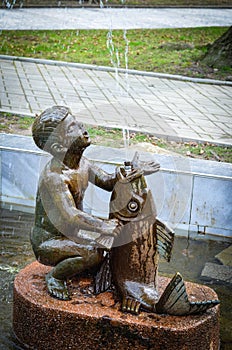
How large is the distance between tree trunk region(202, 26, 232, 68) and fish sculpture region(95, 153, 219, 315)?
9229 mm

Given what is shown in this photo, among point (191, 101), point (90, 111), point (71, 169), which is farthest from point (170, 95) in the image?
point (71, 169)

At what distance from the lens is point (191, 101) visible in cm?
1084

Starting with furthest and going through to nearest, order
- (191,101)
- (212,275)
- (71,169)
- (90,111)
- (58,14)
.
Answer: (58,14) < (191,101) < (90,111) < (212,275) < (71,169)

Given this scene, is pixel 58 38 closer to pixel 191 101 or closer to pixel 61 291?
pixel 191 101

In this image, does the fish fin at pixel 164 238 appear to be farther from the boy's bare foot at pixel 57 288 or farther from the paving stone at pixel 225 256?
the paving stone at pixel 225 256

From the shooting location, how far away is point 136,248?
15.2 ft

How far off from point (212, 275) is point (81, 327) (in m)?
1.89

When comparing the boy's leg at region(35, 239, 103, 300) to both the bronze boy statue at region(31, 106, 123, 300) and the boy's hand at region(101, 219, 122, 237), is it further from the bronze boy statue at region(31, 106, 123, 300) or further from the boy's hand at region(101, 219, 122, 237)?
the boy's hand at region(101, 219, 122, 237)

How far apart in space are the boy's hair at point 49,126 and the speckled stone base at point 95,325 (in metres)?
1.03

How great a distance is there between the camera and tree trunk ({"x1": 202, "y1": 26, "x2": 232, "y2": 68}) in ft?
44.1

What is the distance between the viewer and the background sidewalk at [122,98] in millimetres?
9375

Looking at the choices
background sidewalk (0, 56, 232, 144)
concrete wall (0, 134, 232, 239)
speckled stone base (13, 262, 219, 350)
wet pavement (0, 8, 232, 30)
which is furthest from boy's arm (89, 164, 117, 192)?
wet pavement (0, 8, 232, 30)

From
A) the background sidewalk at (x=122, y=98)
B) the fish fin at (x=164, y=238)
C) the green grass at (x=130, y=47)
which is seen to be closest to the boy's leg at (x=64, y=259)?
the fish fin at (x=164, y=238)

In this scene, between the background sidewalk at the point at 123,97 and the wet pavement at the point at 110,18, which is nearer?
the background sidewalk at the point at 123,97
